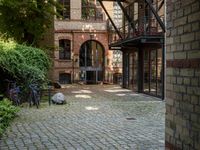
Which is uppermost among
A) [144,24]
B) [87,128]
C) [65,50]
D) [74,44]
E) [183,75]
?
[144,24]

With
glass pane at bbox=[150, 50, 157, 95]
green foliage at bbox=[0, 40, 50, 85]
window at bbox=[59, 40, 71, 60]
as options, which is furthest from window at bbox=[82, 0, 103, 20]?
green foliage at bbox=[0, 40, 50, 85]

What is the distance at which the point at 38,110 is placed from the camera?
16.6 meters

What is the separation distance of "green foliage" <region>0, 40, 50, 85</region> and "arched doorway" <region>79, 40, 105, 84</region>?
19853 mm

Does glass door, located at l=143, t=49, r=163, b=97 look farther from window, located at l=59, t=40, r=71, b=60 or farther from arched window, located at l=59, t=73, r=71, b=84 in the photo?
window, located at l=59, t=40, r=71, b=60

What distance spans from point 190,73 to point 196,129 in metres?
0.79

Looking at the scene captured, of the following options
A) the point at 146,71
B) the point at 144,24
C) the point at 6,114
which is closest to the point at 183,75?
the point at 6,114

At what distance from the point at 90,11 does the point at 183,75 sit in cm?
3645

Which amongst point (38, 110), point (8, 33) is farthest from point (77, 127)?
point (8, 33)

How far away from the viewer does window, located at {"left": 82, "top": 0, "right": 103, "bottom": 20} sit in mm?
41969

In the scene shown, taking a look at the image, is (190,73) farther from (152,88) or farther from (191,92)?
(152,88)

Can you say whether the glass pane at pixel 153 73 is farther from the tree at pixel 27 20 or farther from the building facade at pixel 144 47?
the tree at pixel 27 20

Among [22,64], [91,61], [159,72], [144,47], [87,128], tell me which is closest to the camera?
[87,128]

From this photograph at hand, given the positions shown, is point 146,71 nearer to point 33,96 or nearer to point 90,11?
point 33,96

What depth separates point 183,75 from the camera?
6527mm
